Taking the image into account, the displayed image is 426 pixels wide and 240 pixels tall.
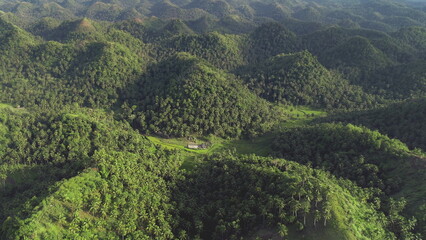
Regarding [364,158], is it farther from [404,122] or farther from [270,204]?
[270,204]

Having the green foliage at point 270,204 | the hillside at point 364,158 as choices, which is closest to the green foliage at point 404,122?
the hillside at point 364,158

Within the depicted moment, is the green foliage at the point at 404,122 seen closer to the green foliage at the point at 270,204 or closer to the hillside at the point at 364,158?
the hillside at the point at 364,158

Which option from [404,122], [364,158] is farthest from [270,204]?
[404,122]

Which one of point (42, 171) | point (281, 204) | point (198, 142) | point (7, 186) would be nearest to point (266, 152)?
point (198, 142)

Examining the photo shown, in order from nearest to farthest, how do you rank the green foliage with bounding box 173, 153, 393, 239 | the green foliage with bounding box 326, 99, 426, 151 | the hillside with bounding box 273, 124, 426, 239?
the green foliage with bounding box 173, 153, 393, 239
the hillside with bounding box 273, 124, 426, 239
the green foliage with bounding box 326, 99, 426, 151

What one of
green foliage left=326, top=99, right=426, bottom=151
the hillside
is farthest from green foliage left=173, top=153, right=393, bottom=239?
green foliage left=326, top=99, right=426, bottom=151

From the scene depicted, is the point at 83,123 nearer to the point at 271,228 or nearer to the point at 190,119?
the point at 190,119

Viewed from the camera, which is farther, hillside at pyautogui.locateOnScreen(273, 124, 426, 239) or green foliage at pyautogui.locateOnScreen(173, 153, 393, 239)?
hillside at pyautogui.locateOnScreen(273, 124, 426, 239)

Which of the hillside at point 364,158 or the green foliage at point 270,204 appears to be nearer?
the green foliage at point 270,204

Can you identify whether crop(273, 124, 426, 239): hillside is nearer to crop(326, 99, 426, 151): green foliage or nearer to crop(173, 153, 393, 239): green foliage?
crop(173, 153, 393, 239): green foliage

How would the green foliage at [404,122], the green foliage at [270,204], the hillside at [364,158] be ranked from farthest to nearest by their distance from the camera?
the green foliage at [404,122]
the hillside at [364,158]
the green foliage at [270,204]

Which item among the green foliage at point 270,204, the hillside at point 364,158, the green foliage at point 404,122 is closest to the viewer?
the green foliage at point 270,204
